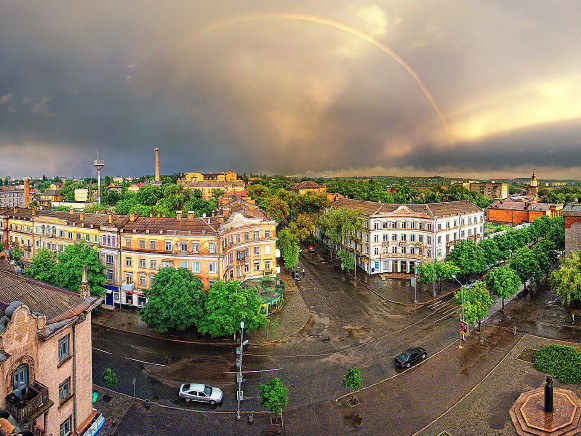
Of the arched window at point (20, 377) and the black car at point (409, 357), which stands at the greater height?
the arched window at point (20, 377)

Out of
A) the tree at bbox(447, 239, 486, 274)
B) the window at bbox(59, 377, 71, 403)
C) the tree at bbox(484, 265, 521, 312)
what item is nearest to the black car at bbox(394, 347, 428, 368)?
the tree at bbox(484, 265, 521, 312)

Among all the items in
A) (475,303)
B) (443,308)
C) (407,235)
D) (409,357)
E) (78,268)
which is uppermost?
(407,235)

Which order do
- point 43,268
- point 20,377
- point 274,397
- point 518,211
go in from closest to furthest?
point 20,377 < point 274,397 < point 43,268 < point 518,211

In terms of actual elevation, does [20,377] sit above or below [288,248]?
below

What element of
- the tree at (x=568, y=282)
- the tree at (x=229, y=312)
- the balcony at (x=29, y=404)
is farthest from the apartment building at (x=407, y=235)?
the balcony at (x=29, y=404)

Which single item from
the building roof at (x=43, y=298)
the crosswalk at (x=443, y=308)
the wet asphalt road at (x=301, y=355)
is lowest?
the wet asphalt road at (x=301, y=355)

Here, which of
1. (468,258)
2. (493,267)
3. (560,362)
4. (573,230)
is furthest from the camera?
(493,267)

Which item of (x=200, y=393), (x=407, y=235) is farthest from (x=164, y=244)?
(x=407, y=235)

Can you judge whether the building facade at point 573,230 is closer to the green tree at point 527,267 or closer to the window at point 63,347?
the green tree at point 527,267

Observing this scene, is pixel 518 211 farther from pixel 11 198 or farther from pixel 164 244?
pixel 11 198
